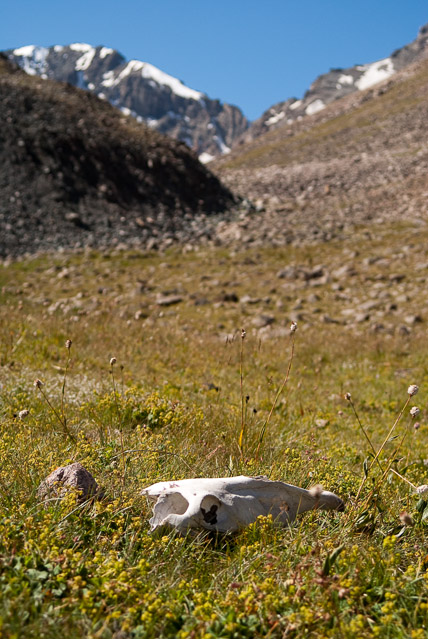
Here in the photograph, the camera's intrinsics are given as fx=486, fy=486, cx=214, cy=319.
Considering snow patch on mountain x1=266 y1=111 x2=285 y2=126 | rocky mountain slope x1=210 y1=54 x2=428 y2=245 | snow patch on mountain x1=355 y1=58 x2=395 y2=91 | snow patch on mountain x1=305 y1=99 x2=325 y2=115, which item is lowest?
rocky mountain slope x1=210 y1=54 x2=428 y2=245

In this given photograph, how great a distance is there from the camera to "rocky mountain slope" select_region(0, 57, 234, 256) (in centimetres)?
2092

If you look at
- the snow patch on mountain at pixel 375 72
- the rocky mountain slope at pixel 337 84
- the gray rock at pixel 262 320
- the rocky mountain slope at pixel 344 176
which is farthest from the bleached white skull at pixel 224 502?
the snow patch on mountain at pixel 375 72

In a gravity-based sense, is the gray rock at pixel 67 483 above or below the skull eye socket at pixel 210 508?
above

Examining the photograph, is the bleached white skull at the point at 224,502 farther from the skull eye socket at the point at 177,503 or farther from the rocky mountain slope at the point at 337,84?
the rocky mountain slope at the point at 337,84

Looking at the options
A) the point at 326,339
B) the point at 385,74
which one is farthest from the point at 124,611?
the point at 385,74

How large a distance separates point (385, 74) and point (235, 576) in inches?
8047

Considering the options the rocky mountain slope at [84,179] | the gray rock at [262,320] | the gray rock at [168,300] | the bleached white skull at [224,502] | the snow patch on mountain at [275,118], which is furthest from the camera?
the snow patch on mountain at [275,118]

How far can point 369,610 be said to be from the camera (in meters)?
2.59

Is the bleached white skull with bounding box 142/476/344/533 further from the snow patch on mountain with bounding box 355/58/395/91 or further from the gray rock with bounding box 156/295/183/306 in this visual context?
the snow patch on mountain with bounding box 355/58/395/91

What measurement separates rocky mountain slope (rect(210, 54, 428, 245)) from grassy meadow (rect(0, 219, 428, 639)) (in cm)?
1348

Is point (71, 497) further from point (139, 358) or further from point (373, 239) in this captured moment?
point (373, 239)

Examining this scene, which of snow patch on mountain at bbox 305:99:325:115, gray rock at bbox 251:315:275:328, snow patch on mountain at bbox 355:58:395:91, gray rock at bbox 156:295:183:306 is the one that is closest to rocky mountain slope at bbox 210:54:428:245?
gray rock at bbox 156:295:183:306

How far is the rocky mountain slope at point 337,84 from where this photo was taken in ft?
560

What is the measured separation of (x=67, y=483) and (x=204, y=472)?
1138 millimetres
